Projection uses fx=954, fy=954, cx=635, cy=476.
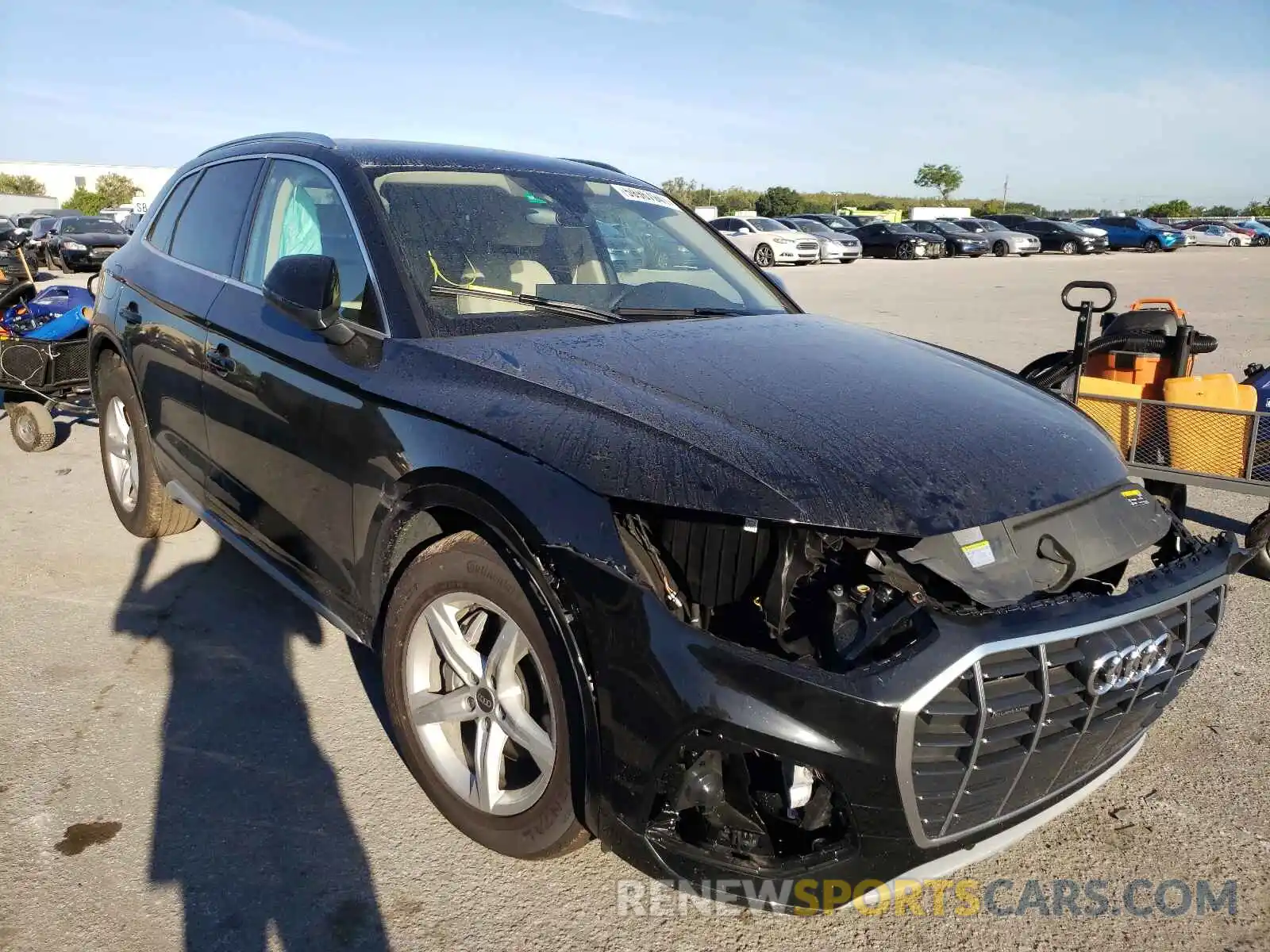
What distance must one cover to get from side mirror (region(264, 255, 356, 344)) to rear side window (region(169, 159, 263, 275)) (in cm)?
99

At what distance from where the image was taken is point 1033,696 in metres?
1.91

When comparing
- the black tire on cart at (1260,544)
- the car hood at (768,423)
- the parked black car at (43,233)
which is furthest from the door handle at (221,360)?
the parked black car at (43,233)

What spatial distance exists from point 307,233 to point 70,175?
303ft

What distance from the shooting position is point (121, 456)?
4.92m

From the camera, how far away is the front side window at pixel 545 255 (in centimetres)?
295

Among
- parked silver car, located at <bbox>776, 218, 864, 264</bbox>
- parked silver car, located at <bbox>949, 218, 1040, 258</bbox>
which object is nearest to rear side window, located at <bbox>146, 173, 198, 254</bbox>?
parked silver car, located at <bbox>776, 218, 864, 264</bbox>

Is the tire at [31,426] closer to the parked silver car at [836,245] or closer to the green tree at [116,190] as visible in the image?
the parked silver car at [836,245]

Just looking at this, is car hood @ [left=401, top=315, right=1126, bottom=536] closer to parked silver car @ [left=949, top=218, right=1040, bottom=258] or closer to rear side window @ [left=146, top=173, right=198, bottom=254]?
rear side window @ [left=146, top=173, right=198, bottom=254]

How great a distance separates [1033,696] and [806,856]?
0.56 m

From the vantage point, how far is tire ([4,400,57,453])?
654cm

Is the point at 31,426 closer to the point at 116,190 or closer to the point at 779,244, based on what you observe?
the point at 779,244

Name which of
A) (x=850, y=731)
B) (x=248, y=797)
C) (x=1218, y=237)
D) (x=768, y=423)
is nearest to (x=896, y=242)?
(x=1218, y=237)

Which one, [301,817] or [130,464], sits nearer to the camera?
[301,817]

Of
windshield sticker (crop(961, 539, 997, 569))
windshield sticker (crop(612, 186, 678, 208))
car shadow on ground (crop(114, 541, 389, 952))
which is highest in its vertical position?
windshield sticker (crop(612, 186, 678, 208))
